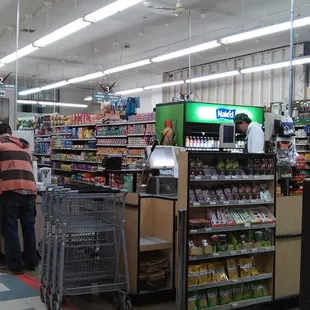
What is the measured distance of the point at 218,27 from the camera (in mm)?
13500

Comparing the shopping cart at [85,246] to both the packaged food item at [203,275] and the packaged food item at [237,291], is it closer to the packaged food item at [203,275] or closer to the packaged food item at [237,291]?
the packaged food item at [203,275]

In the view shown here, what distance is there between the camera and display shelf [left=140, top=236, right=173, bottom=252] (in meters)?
4.52

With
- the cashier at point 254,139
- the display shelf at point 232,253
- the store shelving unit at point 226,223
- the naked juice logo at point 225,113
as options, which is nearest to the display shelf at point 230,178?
the store shelving unit at point 226,223

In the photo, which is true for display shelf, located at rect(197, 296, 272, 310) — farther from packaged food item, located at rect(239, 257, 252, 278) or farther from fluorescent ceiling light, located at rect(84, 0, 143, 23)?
fluorescent ceiling light, located at rect(84, 0, 143, 23)

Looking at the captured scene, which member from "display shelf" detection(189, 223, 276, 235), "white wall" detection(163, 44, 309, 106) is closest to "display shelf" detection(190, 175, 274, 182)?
"display shelf" detection(189, 223, 276, 235)

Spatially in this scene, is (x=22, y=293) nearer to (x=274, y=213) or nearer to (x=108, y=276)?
(x=108, y=276)

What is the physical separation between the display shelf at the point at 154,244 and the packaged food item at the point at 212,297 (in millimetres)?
702

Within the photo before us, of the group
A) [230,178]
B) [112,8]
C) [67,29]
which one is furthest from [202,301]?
[67,29]

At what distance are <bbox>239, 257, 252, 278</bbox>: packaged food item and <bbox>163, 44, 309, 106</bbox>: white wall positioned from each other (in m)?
11.1

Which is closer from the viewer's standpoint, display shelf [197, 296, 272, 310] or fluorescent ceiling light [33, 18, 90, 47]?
display shelf [197, 296, 272, 310]

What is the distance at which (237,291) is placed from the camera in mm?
4359

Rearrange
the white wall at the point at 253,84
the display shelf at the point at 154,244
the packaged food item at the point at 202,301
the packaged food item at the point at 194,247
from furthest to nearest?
the white wall at the point at 253,84 → the display shelf at the point at 154,244 → the packaged food item at the point at 202,301 → the packaged food item at the point at 194,247

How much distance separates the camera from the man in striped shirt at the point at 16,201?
5.32m

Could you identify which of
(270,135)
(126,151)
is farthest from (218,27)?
(270,135)
